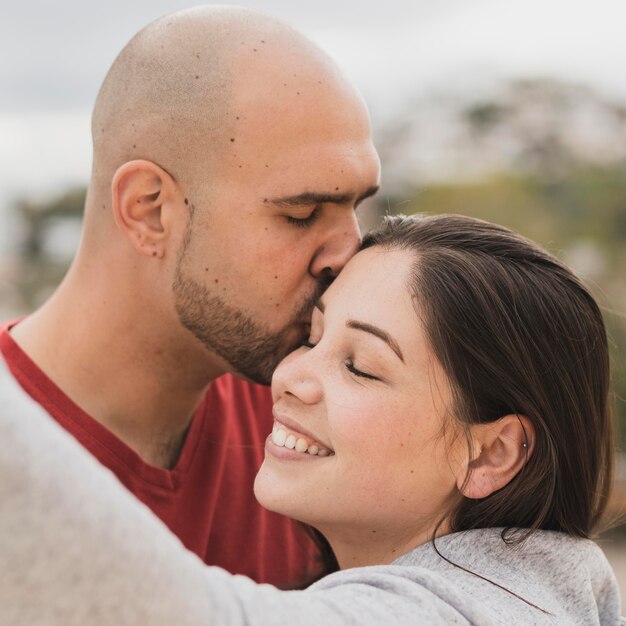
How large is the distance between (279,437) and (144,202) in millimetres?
840

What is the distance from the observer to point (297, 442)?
170cm

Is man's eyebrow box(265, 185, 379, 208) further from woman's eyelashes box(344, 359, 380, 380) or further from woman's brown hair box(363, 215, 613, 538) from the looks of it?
woman's eyelashes box(344, 359, 380, 380)

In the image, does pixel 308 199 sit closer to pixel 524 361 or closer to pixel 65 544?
pixel 524 361

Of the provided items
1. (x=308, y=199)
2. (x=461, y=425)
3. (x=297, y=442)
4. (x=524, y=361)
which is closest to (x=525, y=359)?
(x=524, y=361)

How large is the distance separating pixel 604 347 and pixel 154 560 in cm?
114

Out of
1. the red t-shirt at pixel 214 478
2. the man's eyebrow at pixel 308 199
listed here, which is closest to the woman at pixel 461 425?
the man's eyebrow at pixel 308 199

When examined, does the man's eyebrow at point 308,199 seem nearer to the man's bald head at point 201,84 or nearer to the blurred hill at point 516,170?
the man's bald head at point 201,84

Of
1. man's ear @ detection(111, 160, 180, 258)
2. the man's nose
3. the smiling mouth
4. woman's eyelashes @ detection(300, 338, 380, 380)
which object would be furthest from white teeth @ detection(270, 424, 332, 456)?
man's ear @ detection(111, 160, 180, 258)

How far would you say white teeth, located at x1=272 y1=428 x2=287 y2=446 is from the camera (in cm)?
173

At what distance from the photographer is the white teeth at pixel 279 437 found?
5.68 ft

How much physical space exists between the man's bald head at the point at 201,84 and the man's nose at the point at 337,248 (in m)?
0.33

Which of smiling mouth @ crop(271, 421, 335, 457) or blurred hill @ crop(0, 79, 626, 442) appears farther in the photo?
blurred hill @ crop(0, 79, 626, 442)

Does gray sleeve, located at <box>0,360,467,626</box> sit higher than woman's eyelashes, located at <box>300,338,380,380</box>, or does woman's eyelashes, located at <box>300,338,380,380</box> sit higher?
gray sleeve, located at <box>0,360,467,626</box>

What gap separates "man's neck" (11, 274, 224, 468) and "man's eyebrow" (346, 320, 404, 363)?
2.61 feet
